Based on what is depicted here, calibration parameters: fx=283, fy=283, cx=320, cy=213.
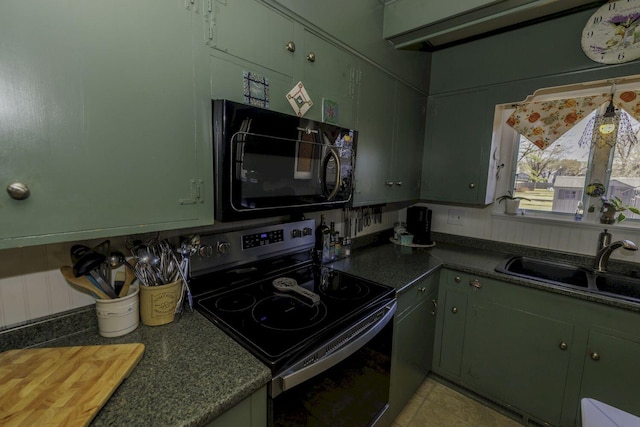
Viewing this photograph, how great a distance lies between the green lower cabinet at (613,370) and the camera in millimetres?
1409

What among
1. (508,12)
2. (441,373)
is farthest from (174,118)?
(441,373)

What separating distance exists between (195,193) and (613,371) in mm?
2184

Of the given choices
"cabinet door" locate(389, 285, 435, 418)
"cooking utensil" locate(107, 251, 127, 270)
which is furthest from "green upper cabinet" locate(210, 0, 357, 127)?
"cabinet door" locate(389, 285, 435, 418)

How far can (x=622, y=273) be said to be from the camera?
1.79 metres

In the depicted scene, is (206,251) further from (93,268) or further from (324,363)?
(324,363)

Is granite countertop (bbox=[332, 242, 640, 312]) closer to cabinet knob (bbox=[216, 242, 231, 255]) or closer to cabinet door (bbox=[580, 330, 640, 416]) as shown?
cabinet door (bbox=[580, 330, 640, 416])

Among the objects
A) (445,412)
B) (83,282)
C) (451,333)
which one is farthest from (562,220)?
(83,282)

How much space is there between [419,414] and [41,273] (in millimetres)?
2069

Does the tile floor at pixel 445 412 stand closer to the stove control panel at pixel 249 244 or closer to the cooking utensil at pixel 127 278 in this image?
the stove control panel at pixel 249 244

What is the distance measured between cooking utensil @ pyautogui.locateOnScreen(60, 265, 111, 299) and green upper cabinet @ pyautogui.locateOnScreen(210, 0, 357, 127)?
2.50ft

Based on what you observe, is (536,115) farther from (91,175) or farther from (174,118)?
(91,175)

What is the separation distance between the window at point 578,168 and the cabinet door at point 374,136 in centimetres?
115

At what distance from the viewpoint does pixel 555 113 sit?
1.95m

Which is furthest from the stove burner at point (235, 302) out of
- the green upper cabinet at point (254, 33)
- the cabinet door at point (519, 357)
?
the cabinet door at point (519, 357)
